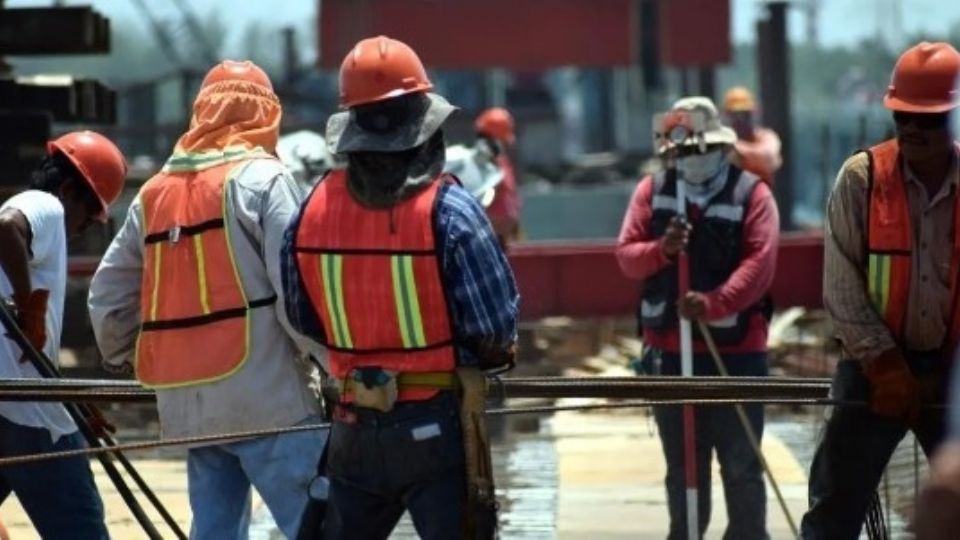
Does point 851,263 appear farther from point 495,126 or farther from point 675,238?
point 495,126

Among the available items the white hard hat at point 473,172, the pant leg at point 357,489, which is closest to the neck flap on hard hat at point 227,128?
the pant leg at point 357,489

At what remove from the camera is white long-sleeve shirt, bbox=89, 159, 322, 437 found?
23.7 feet

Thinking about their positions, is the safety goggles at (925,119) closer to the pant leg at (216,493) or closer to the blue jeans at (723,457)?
the pant leg at (216,493)

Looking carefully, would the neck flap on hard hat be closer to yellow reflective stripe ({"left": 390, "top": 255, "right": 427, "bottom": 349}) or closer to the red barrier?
yellow reflective stripe ({"left": 390, "top": 255, "right": 427, "bottom": 349})

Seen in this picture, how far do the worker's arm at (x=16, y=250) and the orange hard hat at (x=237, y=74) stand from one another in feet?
2.14

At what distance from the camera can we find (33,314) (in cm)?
771

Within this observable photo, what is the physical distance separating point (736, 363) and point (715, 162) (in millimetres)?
755

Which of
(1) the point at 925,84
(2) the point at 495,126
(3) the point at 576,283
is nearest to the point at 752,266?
(1) the point at 925,84

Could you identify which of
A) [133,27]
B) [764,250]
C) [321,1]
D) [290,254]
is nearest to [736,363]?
[764,250]

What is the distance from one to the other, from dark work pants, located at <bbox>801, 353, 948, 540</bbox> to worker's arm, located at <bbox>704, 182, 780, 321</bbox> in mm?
2460

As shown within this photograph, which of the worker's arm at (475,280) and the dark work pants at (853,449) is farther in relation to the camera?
the dark work pants at (853,449)

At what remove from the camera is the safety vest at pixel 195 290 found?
7258mm

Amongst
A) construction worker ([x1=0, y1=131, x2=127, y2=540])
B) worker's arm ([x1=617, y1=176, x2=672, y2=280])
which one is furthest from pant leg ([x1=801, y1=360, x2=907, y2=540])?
worker's arm ([x1=617, y1=176, x2=672, y2=280])

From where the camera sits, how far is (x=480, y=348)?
6555 mm
